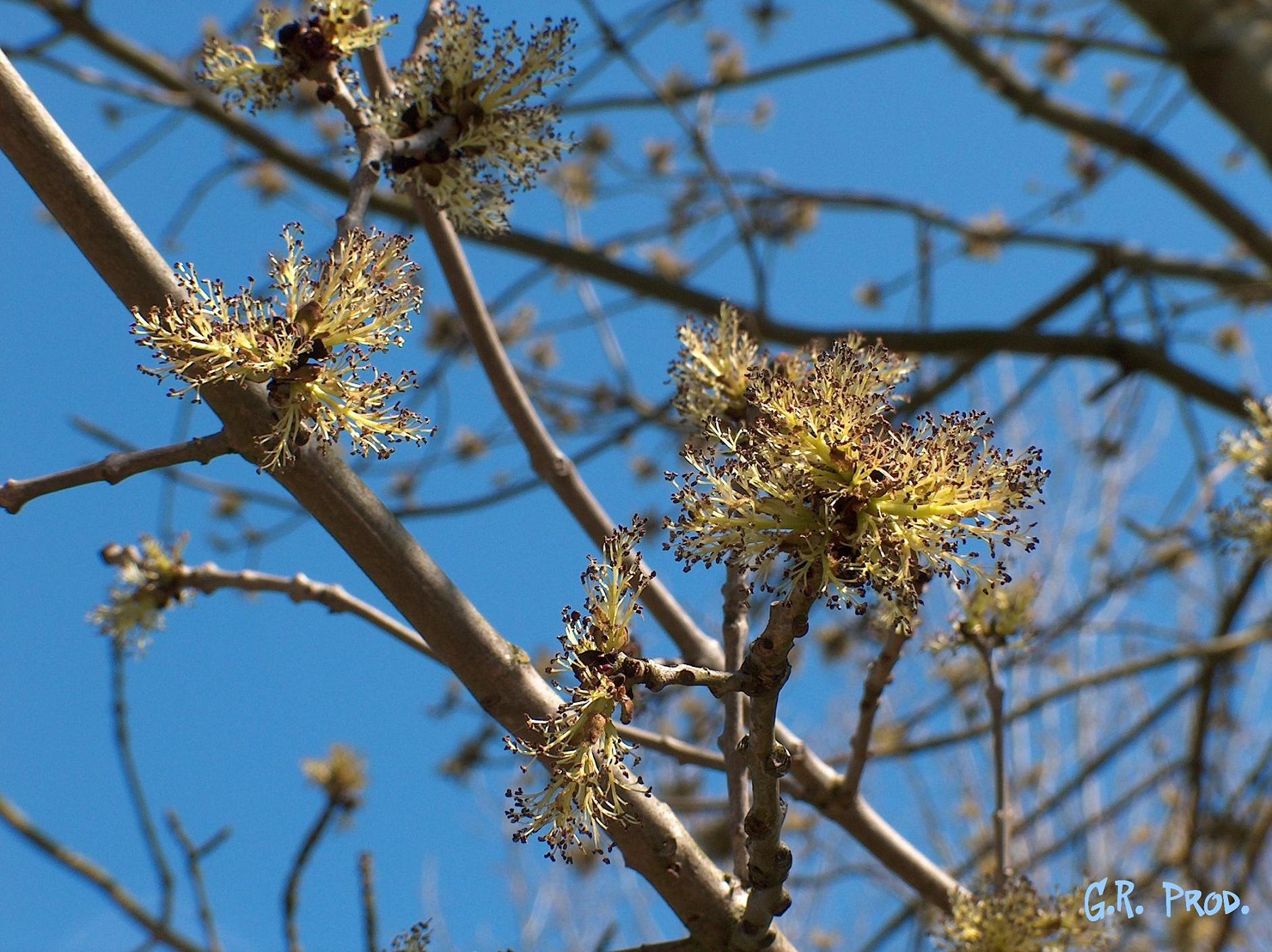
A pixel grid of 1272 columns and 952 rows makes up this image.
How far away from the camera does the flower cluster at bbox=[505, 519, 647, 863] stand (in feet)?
4.90

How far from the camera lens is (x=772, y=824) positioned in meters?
1.54

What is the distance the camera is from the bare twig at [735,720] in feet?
6.45

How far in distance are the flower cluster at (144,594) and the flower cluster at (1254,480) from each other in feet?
7.66

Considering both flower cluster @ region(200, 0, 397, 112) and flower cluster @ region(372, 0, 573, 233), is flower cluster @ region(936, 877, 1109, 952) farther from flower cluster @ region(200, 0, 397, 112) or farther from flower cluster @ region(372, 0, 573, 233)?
flower cluster @ region(200, 0, 397, 112)

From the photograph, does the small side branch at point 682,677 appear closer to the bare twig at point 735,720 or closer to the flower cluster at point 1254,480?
the bare twig at point 735,720

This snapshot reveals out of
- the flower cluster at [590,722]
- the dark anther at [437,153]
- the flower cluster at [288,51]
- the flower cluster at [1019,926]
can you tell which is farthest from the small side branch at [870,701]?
the flower cluster at [288,51]

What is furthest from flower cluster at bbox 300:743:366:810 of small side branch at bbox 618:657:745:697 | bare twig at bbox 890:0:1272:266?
bare twig at bbox 890:0:1272:266

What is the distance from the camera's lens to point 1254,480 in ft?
8.34

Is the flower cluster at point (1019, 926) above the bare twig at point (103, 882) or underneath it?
underneath

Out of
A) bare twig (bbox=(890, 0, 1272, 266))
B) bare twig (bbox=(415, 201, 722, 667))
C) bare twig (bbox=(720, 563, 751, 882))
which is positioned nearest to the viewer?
bare twig (bbox=(720, 563, 751, 882))

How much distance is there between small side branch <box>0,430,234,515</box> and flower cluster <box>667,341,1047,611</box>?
2.19 feet

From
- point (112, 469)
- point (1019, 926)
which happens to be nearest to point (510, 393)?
point (112, 469)

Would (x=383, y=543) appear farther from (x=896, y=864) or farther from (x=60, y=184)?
(x=896, y=864)

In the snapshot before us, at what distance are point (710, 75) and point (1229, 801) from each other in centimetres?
436
